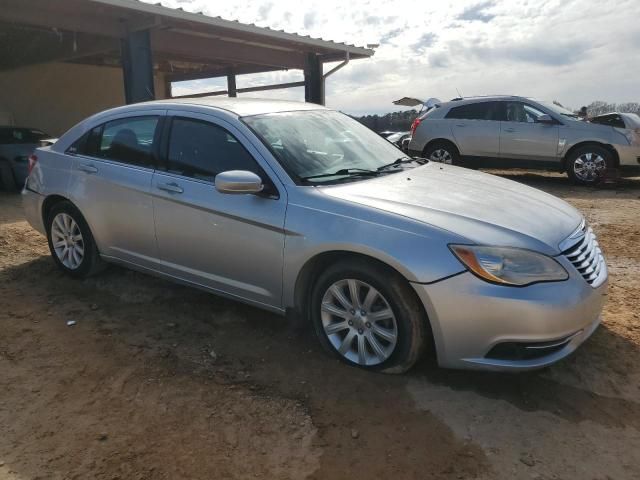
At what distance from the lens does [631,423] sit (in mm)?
2674

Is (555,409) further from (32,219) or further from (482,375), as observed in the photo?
(32,219)

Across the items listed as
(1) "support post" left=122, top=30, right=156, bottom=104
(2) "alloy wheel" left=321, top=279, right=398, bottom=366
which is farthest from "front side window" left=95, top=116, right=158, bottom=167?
(1) "support post" left=122, top=30, right=156, bottom=104

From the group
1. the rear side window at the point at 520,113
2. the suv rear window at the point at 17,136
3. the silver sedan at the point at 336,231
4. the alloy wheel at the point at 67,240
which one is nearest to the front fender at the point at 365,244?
the silver sedan at the point at 336,231

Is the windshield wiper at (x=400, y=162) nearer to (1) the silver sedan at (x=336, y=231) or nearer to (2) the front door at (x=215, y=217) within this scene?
(1) the silver sedan at (x=336, y=231)

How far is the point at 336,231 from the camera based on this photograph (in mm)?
3043

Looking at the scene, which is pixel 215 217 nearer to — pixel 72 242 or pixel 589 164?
pixel 72 242

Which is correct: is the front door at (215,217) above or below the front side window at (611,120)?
below

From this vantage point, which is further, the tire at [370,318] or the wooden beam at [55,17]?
the wooden beam at [55,17]

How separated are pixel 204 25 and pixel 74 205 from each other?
692 cm

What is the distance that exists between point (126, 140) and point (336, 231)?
2164mm

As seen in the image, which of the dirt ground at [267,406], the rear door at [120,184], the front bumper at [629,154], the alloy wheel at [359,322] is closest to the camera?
the dirt ground at [267,406]

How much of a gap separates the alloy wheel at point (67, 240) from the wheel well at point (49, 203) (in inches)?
5.1

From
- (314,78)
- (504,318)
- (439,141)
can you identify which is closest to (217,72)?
(314,78)

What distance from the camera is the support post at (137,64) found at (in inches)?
387
